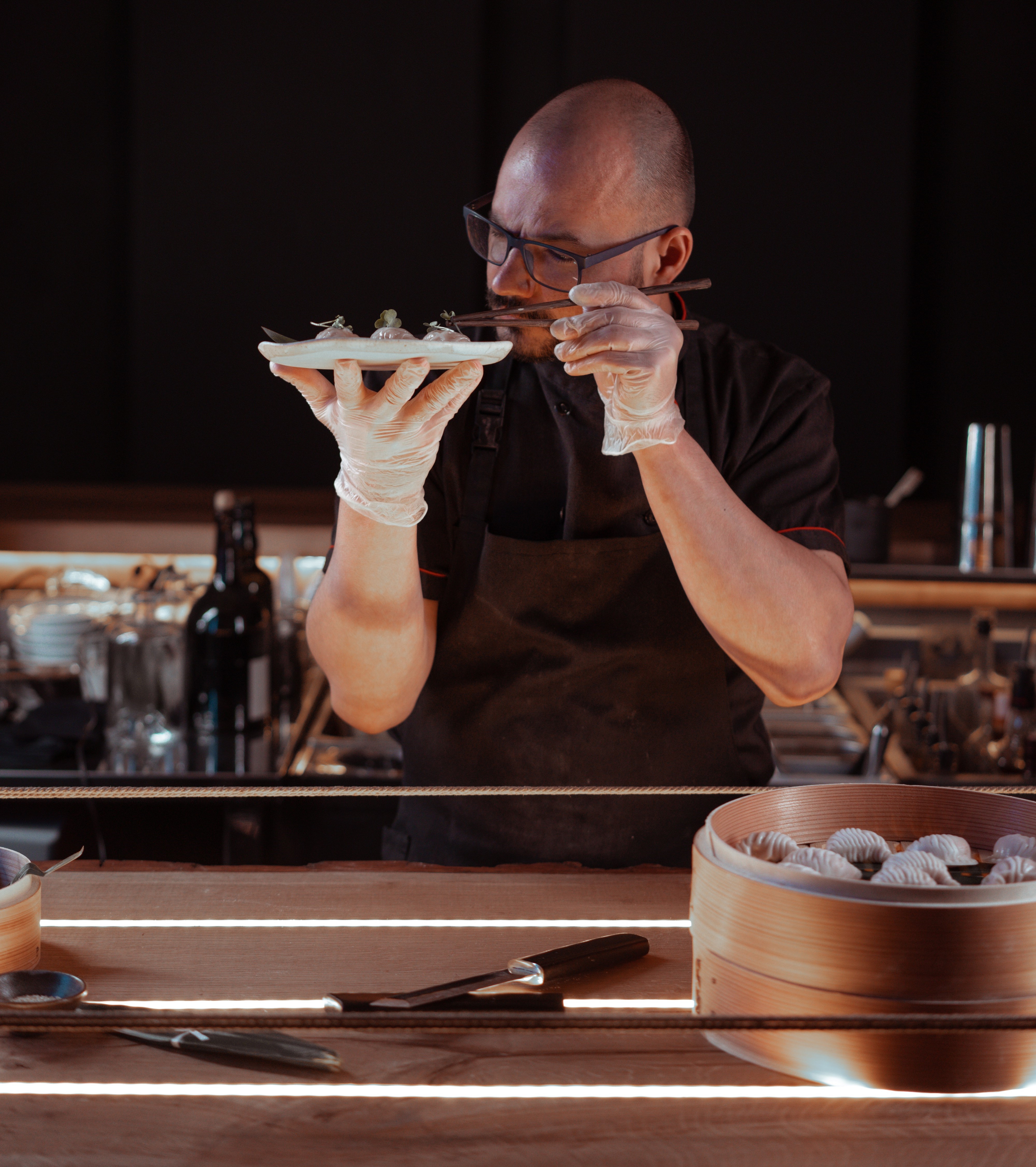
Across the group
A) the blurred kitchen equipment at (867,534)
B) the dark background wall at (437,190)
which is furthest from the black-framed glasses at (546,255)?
the dark background wall at (437,190)

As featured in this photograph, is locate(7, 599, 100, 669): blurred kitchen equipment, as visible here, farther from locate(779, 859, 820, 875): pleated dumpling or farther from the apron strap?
locate(779, 859, 820, 875): pleated dumpling

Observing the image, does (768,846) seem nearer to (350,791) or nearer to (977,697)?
(350,791)

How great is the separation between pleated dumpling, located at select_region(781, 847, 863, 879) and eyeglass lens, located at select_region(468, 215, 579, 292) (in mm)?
913

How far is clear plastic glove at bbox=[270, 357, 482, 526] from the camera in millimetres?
1485

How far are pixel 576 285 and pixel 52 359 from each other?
149 inches

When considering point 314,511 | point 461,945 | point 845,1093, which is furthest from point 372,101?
point 845,1093

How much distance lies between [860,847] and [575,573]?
2.71 feet

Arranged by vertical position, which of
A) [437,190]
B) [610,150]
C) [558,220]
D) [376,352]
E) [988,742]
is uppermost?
[437,190]

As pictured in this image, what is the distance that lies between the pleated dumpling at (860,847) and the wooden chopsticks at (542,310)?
2.10 feet

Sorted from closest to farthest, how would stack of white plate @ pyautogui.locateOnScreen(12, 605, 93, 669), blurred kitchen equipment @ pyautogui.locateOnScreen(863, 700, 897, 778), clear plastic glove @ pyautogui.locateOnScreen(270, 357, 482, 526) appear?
clear plastic glove @ pyautogui.locateOnScreen(270, 357, 482, 526), blurred kitchen equipment @ pyautogui.locateOnScreen(863, 700, 897, 778), stack of white plate @ pyautogui.locateOnScreen(12, 605, 93, 669)

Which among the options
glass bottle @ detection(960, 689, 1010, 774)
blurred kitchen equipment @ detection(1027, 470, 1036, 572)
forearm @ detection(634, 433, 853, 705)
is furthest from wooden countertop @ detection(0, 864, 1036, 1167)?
blurred kitchen equipment @ detection(1027, 470, 1036, 572)

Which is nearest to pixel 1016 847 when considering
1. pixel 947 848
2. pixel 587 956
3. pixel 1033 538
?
pixel 947 848

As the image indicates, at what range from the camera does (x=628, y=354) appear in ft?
4.71

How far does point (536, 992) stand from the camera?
3.40ft
